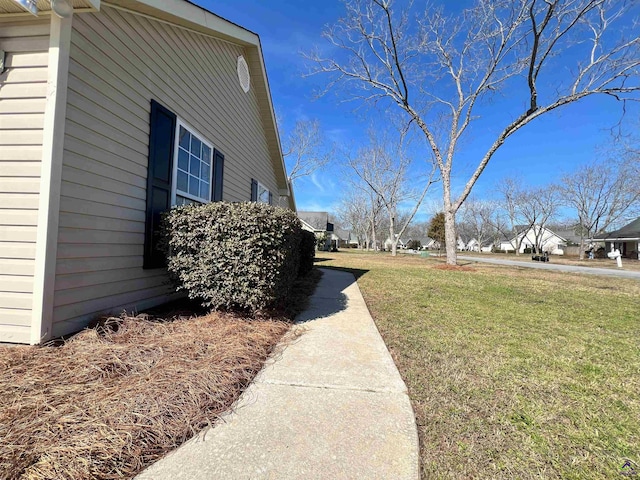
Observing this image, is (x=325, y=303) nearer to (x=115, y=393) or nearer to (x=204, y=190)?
(x=204, y=190)

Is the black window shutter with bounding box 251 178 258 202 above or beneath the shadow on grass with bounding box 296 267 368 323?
above

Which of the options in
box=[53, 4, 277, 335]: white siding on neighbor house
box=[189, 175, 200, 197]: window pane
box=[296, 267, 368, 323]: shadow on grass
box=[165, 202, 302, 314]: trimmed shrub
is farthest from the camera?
box=[189, 175, 200, 197]: window pane

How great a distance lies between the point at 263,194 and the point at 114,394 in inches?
327

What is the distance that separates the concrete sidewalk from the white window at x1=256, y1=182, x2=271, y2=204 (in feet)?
22.8

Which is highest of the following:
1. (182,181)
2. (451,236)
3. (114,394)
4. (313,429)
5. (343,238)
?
(343,238)

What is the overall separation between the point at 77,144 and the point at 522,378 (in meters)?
4.80

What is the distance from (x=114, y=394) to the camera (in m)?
1.99

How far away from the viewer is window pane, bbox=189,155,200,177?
16.6 ft

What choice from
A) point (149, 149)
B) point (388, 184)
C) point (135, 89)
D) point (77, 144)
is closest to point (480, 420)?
point (77, 144)

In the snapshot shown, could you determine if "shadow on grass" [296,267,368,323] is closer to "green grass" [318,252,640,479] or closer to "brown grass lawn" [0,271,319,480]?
"green grass" [318,252,640,479]

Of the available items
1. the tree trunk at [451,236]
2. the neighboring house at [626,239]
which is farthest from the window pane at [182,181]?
the neighboring house at [626,239]

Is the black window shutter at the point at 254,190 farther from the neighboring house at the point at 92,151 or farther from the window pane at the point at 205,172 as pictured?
the neighboring house at the point at 92,151

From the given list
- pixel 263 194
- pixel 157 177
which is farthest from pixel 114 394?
pixel 263 194

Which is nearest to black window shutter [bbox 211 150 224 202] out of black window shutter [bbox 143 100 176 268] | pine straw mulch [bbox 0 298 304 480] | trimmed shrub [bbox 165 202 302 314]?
black window shutter [bbox 143 100 176 268]
